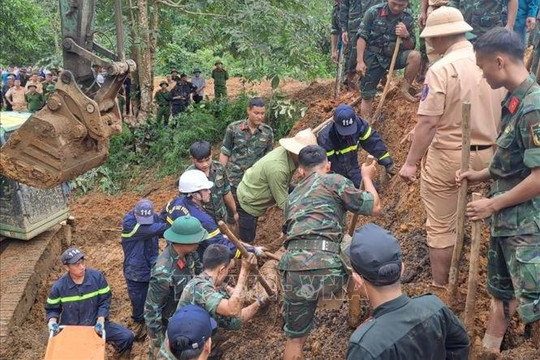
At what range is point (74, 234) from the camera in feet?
33.9

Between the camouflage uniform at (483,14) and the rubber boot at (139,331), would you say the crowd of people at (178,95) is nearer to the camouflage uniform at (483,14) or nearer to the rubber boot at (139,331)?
the camouflage uniform at (483,14)

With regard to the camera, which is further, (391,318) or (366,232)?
(366,232)

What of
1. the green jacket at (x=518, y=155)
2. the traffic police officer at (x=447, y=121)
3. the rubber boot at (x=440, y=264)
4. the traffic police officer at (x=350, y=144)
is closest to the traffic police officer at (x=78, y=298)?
the traffic police officer at (x=350, y=144)

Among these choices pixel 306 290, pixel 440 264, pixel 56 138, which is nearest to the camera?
pixel 306 290

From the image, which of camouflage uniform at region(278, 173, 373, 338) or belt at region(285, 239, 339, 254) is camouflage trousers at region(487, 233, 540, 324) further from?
belt at region(285, 239, 339, 254)

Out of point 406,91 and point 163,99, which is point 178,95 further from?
point 406,91

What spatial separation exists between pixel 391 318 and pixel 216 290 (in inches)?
74.8

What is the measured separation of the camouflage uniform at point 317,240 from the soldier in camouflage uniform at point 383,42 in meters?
4.12

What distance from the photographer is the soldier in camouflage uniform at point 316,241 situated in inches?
171

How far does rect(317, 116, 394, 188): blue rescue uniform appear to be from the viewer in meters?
6.32

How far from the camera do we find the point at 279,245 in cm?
784

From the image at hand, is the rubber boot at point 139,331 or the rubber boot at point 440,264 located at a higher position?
the rubber boot at point 440,264

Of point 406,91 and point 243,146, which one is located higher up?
point 406,91

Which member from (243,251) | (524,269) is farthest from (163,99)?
(524,269)
